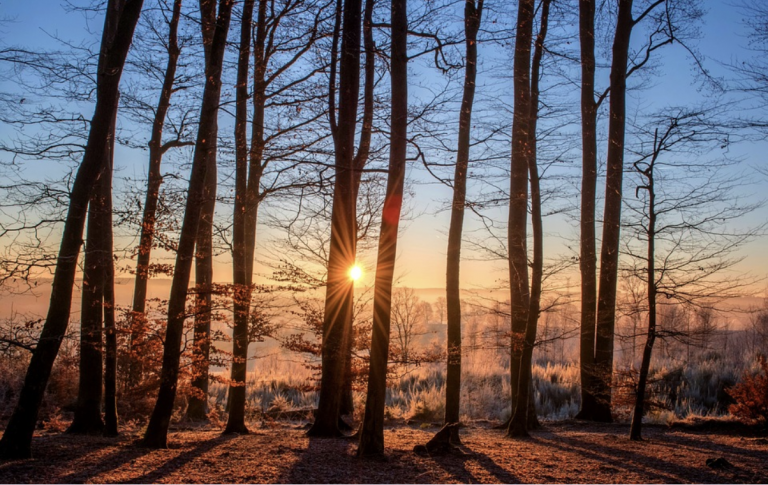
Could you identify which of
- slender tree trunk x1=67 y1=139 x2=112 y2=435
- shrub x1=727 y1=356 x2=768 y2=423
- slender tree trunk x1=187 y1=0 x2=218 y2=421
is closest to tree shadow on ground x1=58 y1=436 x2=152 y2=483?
slender tree trunk x1=187 y1=0 x2=218 y2=421

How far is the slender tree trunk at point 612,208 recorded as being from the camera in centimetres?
1134

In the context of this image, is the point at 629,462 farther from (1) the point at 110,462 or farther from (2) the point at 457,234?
(1) the point at 110,462

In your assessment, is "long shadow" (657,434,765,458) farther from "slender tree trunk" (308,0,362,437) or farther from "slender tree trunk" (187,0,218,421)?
"slender tree trunk" (187,0,218,421)

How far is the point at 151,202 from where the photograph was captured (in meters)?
11.3

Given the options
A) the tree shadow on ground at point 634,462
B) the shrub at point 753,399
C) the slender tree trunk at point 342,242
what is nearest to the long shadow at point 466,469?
the tree shadow on ground at point 634,462

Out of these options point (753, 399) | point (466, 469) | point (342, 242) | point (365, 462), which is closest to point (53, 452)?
point (365, 462)

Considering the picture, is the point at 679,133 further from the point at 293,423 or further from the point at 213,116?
the point at 293,423

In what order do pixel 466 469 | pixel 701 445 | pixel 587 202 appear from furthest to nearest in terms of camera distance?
pixel 587 202 < pixel 701 445 < pixel 466 469

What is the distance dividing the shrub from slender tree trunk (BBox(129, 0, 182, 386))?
10697 mm

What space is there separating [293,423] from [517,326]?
606cm

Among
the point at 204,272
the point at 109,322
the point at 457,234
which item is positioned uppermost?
the point at 457,234

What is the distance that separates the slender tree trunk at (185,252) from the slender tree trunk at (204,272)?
0.47 feet

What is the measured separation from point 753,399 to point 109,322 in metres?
11.4

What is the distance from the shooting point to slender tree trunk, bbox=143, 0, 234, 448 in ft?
23.7
